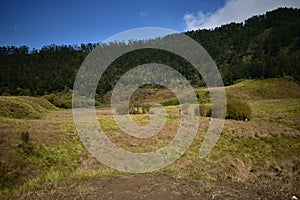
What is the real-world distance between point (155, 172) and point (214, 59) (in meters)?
150

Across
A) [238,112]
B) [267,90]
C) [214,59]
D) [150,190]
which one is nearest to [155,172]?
[150,190]

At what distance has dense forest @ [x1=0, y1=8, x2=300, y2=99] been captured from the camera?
10631 centimetres

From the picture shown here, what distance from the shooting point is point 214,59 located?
506ft

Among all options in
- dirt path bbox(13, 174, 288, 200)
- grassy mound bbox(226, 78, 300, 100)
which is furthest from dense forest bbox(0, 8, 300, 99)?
dirt path bbox(13, 174, 288, 200)

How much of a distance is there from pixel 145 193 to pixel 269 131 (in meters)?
23.6

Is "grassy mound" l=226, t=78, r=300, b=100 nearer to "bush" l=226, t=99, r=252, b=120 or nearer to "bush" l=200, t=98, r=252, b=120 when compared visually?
"bush" l=200, t=98, r=252, b=120

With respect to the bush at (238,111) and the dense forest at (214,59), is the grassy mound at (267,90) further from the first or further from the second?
the bush at (238,111)

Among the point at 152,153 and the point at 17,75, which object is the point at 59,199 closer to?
the point at 152,153

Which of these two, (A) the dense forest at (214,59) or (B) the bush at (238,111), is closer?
(B) the bush at (238,111)

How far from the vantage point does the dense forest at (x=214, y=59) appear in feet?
349

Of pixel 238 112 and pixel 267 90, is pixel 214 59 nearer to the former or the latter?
pixel 267 90

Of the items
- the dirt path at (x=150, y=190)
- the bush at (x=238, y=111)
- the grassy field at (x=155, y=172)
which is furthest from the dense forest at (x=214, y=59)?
the dirt path at (x=150, y=190)

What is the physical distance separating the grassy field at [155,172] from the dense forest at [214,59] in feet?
237

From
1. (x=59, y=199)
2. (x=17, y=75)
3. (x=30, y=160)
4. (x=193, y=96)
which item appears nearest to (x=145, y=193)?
(x=59, y=199)
